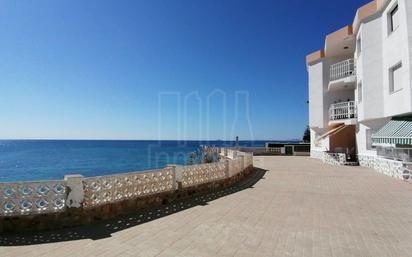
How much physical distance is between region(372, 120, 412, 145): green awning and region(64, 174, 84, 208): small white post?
519 inches

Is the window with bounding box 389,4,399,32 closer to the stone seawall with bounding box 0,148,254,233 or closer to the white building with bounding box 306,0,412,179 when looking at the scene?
the white building with bounding box 306,0,412,179

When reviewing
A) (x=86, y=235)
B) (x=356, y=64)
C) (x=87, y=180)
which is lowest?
(x=86, y=235)

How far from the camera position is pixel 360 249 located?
17.2 feet

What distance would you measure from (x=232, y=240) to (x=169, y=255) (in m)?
1.32

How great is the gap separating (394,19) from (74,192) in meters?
17.8

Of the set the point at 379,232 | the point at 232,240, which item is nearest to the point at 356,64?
the point at 379,232

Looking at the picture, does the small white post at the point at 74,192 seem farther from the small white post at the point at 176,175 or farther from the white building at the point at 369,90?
the white building at the point at 369,90

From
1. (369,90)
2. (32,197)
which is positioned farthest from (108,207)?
(369,90)

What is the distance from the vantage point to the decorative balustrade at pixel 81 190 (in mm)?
6543

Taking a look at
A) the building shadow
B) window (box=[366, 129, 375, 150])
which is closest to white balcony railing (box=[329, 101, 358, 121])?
window (box=[366, 129, 375, 150])

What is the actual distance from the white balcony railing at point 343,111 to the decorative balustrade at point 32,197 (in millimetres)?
21877

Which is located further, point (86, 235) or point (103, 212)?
point (103, 212)

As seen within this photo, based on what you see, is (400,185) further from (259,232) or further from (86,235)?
(86,235)

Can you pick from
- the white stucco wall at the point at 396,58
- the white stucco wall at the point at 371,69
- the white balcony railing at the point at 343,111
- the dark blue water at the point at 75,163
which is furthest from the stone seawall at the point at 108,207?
the dark blue water at the point at 75,163
